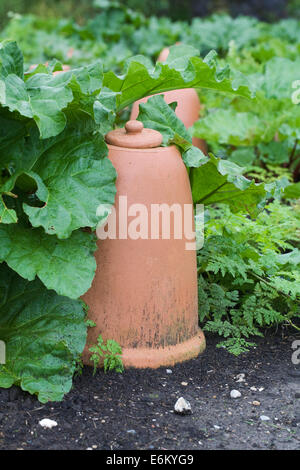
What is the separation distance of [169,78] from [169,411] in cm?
123

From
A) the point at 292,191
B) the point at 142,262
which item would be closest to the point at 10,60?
the point at 142,262

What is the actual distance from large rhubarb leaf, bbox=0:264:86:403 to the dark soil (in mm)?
59

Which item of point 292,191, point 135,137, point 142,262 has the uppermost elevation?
point 135,137

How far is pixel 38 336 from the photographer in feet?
7.55

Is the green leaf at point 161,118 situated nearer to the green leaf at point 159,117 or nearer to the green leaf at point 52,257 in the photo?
the green leaf at point 159,117

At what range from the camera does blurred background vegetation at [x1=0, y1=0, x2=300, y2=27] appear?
31.8 feet

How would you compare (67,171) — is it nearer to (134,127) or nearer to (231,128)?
(134,127)

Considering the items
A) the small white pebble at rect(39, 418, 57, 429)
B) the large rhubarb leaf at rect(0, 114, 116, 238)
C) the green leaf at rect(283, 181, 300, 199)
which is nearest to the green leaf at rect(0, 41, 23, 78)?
the large rhubarb leaf at rect(0, 114, 116, 238)

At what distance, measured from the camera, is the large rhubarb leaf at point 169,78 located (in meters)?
2.45

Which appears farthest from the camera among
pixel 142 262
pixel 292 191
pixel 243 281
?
pixel 292 191

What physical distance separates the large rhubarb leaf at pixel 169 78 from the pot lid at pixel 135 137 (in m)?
0.14

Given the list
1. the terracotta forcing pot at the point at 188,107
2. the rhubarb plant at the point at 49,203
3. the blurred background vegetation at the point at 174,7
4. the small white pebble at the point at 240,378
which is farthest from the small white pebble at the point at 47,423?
the blurred background vegetation at the point at 174,7

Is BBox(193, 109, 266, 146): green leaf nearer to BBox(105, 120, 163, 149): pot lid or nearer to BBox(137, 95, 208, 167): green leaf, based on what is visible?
BBox(137, 95, 208, 167): green leaf

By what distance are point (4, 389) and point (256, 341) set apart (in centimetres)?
111
